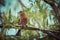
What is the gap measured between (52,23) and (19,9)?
423mm

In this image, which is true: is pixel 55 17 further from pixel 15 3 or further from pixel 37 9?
pixel 15 3

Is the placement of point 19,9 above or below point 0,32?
above

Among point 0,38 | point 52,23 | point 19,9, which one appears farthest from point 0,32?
point 52,23

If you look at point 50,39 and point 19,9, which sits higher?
point 19,9

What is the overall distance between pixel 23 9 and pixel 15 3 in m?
0.12

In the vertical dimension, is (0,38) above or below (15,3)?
below

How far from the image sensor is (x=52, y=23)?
413cm

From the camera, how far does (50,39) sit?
4.09 m

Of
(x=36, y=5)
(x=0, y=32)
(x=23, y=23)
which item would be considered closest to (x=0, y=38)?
(x=0, y=32)

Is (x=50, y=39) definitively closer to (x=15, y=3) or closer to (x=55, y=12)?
(x=55, y=12)

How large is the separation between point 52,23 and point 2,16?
0.59 m

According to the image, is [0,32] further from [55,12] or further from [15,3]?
[55,12]

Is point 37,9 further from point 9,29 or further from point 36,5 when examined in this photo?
point 9,29

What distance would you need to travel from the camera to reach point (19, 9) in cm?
414
